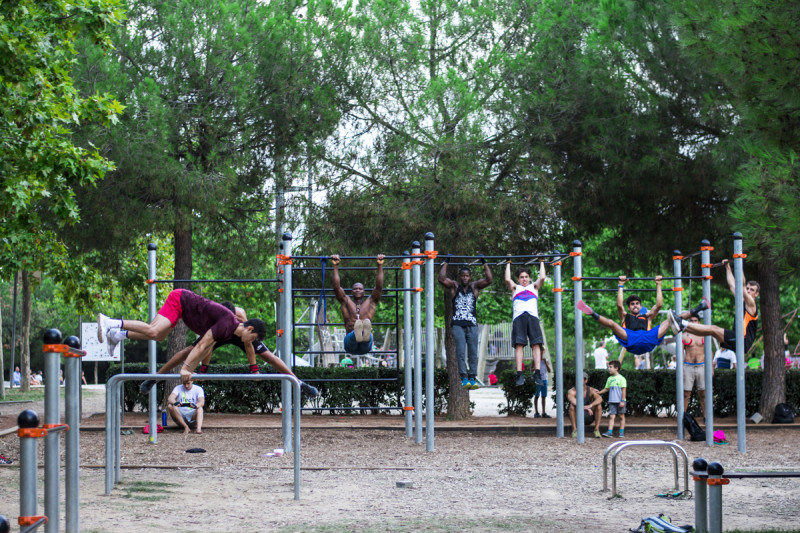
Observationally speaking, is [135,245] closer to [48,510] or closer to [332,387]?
[332,387]

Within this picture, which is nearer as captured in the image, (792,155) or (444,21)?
(792,155)

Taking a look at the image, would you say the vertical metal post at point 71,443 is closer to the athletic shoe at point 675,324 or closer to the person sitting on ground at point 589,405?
the athletic shoe at point 675,324

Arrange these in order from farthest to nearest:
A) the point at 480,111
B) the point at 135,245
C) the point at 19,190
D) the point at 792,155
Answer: the point at 135,245 → the point at 480,111 → the point at 19,190 → the point at 792,155

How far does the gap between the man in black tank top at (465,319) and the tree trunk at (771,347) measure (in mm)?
5615

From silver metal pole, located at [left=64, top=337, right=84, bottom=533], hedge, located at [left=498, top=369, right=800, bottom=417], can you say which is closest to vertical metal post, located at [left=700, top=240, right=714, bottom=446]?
hedge, located at [left=498, top=369, right=800, bottom=417]

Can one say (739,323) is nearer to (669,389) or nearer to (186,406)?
(669,389)

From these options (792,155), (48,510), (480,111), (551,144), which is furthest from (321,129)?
(48,510)

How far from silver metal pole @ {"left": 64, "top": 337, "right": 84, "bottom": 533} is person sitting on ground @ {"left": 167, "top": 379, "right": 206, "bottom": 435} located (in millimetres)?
7142

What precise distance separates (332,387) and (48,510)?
11.7m

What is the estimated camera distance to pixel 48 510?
4742mm

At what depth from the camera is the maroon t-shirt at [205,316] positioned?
8.46m

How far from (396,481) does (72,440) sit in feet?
11.7

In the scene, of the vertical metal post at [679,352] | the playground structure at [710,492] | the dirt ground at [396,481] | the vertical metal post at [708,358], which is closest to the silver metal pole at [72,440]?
the dirt ground at [396,481]

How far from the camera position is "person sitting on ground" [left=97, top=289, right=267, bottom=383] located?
840 centimetres
